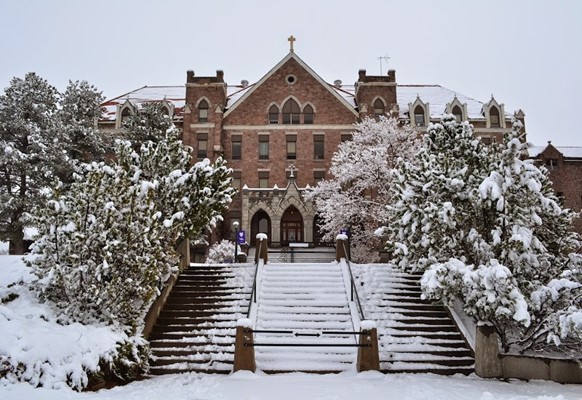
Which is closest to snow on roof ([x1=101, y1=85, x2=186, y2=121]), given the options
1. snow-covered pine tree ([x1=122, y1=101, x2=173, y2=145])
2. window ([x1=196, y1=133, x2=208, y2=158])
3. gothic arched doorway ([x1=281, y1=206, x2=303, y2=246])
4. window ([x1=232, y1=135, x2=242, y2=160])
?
window ([x1=196, y1=133, x2=208, y2=158])

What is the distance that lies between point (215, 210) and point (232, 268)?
217 centimetres

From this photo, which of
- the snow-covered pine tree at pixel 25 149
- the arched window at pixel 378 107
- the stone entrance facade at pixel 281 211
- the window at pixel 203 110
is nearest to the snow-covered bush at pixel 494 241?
the snow-covered pine tree at pixel 25 149

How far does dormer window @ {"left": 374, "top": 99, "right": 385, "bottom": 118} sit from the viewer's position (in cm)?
3547

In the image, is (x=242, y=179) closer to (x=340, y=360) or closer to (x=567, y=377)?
(x=340, y=360)

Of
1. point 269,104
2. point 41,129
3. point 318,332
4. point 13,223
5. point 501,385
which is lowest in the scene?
point 501,385

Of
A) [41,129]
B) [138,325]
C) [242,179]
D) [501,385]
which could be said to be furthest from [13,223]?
[501,385]

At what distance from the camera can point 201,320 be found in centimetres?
1420

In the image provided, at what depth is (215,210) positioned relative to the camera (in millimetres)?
17516

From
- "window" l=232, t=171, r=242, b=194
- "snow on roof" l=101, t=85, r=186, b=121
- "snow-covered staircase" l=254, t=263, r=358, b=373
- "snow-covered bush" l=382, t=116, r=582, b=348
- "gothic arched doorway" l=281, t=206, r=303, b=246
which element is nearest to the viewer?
"snow-covered bush" l=382, t=116, r=582, b=348

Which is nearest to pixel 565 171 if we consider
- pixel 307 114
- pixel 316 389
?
pixel 307 114

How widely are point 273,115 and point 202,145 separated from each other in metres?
5.57

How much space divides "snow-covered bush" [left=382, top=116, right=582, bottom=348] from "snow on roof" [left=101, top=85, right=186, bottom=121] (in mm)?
27299

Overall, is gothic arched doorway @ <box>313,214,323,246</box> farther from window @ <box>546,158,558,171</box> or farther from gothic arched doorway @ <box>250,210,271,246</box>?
window @ <box>546,158,558,171</box>

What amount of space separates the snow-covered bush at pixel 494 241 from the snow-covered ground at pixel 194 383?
1564 mm
